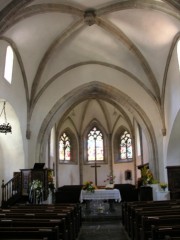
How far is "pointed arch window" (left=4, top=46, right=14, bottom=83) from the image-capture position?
16.3m

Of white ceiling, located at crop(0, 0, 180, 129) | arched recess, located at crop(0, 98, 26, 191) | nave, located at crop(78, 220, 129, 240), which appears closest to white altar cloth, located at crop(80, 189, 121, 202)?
nave, located at crop(78, 220, 129, 240)

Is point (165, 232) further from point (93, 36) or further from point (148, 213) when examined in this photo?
point (93, 36)

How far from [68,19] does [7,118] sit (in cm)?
637

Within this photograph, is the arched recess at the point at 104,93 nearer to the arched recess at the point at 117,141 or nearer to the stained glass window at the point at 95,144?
the arched recess at the point at 117,141

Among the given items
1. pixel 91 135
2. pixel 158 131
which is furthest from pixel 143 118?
pixel 91 135

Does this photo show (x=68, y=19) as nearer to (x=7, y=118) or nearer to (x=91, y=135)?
(x=7, y=118)

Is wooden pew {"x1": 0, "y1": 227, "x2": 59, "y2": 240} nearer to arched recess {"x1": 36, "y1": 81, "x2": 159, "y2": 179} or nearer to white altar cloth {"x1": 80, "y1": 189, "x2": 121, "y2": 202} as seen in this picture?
white altar cloth {"x1": 80, "y1": 189, "x2": 121, "y2": 202}

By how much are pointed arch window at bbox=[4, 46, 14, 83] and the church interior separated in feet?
0.17

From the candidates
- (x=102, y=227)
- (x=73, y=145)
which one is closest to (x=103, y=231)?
(x=102, y=227)

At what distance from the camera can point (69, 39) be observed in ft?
59.0

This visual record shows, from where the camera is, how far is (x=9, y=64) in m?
16.8

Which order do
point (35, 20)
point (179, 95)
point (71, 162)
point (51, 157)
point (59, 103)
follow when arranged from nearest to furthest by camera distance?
point (35, 20)
point (179, 95)
point (59, 103)
point (51, 157)
point (71, 162)

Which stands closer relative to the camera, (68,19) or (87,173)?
(68,19)

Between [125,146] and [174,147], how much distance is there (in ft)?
41.3
